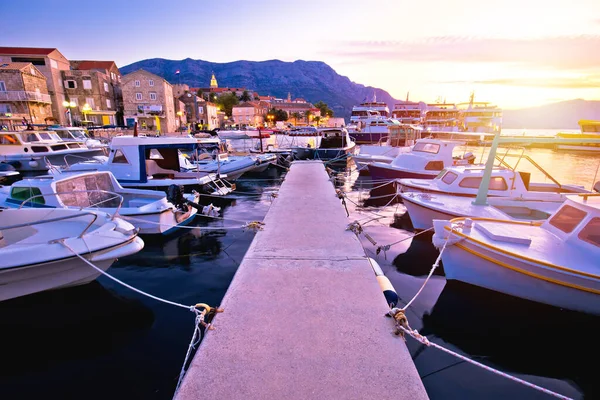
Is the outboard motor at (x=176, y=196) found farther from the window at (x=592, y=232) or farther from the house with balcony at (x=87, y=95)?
the house with balcony at (x=87, y=95)

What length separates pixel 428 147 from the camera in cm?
1667

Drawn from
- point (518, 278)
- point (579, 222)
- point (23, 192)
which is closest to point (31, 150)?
point (23, 192)

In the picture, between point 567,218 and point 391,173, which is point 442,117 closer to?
point 391,173

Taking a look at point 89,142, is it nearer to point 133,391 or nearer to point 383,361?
point 133,391

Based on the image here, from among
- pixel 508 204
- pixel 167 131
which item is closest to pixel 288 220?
pixel 508 204

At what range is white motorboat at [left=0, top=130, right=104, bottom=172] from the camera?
1948 cm

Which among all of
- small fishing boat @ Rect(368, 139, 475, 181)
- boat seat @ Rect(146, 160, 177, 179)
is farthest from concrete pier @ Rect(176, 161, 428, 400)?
small fishing boat @ Rect(368, 139, 475, 181)

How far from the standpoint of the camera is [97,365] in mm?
4848

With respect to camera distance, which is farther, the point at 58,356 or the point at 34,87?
the point at 34,87

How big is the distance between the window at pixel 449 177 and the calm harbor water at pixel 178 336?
4.32m

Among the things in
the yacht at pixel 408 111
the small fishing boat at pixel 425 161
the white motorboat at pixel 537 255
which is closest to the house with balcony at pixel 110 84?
the small fishing boat at pixel 425 161

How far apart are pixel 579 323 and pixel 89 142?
31.8 m

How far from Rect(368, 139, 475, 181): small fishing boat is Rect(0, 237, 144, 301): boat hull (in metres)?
14.0

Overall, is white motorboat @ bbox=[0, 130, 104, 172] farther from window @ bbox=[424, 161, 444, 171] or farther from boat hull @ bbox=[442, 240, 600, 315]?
boat hull @ bbox=[442, 240, 600, 315]
